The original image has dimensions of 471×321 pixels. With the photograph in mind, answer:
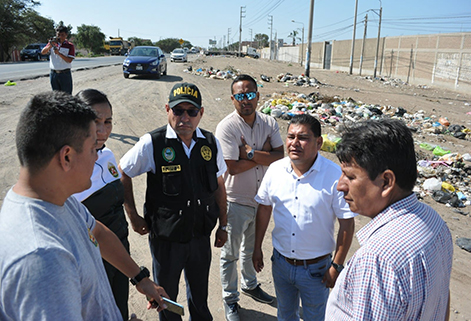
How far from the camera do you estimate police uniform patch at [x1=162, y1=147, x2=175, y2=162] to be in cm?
259

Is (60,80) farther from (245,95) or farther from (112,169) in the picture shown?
(112,169)

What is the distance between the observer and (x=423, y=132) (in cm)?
1095

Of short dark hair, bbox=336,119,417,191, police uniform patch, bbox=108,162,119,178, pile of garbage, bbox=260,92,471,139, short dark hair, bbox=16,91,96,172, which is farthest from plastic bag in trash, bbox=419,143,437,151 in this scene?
short dark hair, bbox=16,91,96,172

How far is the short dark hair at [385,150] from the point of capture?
1.36m

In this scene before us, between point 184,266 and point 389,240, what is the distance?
1886mm

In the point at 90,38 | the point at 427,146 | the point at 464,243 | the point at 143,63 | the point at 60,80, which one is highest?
the point at 90,38

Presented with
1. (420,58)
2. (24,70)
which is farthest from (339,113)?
(420,58)

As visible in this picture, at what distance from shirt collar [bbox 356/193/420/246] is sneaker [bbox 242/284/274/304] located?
240 cm

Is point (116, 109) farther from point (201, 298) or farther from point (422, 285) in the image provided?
point (422, 285)

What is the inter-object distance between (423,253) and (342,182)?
1.48 feet

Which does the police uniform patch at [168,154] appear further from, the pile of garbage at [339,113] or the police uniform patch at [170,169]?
the pile of garbage at [339,113]

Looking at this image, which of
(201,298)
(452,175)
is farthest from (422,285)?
(452,175)

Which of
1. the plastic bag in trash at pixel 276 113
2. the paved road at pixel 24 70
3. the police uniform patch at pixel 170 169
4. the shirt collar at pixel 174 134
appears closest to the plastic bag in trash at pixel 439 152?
the plastic bag in trash at pixel 276 113

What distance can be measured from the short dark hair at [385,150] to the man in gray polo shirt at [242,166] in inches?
72.5
